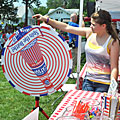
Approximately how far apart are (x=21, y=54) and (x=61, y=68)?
32cm

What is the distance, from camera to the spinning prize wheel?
1732mm

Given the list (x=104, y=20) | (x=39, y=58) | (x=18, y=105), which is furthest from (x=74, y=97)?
(x=18, y=105)

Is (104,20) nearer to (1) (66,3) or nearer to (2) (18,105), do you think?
(2) (18,105)

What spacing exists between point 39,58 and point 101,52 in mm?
644

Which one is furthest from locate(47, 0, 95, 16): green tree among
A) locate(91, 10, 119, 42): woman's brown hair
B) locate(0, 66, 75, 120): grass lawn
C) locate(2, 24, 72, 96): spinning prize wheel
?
locate(2, 24, 72, 96): spinning prize wheel

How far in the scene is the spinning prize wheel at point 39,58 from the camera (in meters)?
1.73

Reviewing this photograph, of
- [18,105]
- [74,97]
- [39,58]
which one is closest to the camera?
[39,58]

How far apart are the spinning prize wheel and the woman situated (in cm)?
38

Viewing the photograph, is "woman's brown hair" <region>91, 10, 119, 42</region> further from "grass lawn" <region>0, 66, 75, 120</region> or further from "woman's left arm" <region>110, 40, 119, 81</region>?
"grass lawn" <region>0, 66, 75, 120</region>

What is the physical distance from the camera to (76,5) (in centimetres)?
8375

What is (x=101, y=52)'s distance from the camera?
83.9 inches

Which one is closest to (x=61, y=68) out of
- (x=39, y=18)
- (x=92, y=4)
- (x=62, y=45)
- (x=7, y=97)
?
(x=62, y=45)

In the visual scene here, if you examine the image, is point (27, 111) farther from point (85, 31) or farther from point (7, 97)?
point (85, 31)

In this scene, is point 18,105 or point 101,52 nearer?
point 101,52
